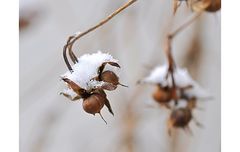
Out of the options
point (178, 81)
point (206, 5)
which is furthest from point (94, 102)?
point (178, 81)

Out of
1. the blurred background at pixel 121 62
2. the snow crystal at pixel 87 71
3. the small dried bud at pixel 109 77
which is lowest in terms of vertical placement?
the blurred background at pixel 121 62

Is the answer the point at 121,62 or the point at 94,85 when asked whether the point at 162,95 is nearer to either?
the point at 94,85

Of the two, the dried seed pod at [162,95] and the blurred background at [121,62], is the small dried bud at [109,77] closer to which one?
the dried seed pod at [162,95]

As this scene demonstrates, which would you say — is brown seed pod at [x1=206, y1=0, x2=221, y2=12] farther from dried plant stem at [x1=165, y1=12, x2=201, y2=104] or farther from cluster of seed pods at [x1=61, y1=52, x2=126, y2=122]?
cluster of seed pods at [x1=61, y1=52, x2=126, y2=122]

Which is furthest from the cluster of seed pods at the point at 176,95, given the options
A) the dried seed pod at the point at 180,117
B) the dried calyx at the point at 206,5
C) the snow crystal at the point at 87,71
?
the snow crystal at the point at 87,71

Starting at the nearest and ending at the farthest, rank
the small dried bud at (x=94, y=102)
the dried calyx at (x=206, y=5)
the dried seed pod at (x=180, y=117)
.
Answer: the small dried bud at (x=94, y=102) < the dried calyx at (x=206, y=5) < the dried seed pod at (x=180, y=117)

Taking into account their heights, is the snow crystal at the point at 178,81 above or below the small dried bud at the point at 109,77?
below

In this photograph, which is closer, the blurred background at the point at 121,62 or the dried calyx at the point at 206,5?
the dried calyx at the point at 206,5

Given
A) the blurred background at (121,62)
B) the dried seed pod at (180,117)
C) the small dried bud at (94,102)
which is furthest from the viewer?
the blurred background at (121,62)
